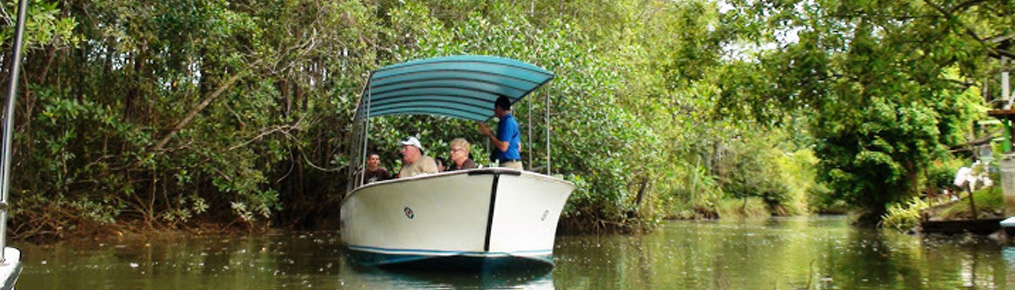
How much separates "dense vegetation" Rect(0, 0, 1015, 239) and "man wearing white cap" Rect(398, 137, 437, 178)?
1.36 metres

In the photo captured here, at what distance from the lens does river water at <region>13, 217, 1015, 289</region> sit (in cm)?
720

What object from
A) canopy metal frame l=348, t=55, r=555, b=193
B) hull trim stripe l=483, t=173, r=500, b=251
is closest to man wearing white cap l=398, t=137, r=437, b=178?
canopy metal frame l=348, t=55, r=555, b=193

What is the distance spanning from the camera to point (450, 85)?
394 inches

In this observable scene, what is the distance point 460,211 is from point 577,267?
201 centimetres

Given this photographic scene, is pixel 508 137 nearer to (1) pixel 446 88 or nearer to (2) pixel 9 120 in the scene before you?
(1) pixel 446 88

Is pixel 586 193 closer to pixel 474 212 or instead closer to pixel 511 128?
pixel 511 128

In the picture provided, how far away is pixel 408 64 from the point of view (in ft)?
28.7

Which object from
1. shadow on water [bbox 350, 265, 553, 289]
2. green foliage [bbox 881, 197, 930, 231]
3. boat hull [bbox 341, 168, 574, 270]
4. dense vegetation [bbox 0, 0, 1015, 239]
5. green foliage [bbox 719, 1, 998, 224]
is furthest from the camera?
green foliage [bbox 881, 197, 930, 231]

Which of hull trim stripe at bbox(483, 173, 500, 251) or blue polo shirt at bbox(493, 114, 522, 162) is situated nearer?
hull trim stripe at bbox(483, 173, 500, 251)

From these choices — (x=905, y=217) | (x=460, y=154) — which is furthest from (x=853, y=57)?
(x=905, y=217)

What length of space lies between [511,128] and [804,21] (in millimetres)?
4771

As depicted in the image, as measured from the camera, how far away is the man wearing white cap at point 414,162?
859 cm

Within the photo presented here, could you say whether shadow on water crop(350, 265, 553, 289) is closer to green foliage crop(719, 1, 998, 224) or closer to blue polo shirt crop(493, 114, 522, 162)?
blue polo shirt crop(493, 114, 522, 162)

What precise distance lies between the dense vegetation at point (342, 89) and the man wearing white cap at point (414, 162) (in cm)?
136
